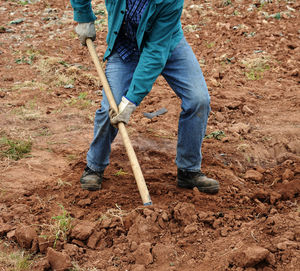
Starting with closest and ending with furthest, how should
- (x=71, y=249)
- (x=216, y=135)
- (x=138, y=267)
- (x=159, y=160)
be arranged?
(x=138, y=267) → (x=71, y=249) → (x=159, y=160) → (x=216, y=135)

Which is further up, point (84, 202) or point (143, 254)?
point (143, 254)

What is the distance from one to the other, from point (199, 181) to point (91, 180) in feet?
2.92

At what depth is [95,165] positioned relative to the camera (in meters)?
3.19

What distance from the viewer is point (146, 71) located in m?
2.74

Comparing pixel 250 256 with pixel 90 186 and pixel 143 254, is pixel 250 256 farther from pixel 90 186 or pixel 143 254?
pixel 90 186

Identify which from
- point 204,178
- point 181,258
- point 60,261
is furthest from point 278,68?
point 60,261

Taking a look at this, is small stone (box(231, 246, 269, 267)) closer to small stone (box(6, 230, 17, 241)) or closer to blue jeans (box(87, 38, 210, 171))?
blue jeans (box(87, 38, 210, 171))

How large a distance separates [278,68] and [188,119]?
3.56 metres

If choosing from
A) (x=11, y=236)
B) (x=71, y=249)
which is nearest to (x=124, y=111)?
(x=71, y=249)

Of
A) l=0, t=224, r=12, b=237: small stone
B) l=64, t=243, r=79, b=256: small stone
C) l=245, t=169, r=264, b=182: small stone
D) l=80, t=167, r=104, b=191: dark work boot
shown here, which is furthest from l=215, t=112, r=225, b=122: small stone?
l=0, t=224, r=12, b=237: small stone

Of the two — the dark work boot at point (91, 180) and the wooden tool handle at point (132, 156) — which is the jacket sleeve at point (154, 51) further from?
the dark work boot at point (91, 180)

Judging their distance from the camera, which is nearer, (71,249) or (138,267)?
(138,267)

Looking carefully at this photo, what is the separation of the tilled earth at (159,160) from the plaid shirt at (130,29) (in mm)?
1111

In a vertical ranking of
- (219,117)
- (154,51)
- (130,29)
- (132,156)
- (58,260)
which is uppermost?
(130,29)
